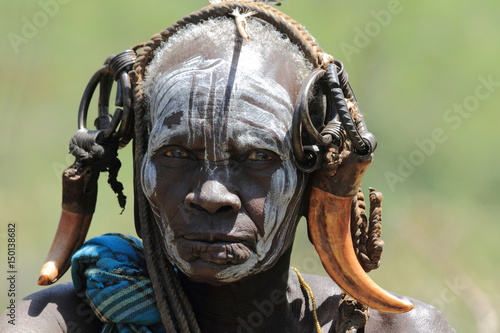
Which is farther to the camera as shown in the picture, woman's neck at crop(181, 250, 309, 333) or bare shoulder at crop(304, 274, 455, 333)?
bare shoulder at crop(304, 274, 455, 333)

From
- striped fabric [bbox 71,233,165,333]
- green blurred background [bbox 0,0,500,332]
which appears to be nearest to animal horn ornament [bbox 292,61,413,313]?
striped fabric [bbox 71,233,165,333]

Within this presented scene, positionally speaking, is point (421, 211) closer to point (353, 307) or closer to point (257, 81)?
point (353, 307)

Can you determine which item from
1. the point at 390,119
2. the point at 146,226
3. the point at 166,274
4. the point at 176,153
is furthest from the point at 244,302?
the point at 390,119

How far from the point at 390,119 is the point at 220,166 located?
5824mm

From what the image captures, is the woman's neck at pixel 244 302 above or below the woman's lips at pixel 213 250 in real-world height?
below

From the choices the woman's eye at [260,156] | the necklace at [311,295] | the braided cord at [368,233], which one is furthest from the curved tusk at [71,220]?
the braided cord at [368,233]

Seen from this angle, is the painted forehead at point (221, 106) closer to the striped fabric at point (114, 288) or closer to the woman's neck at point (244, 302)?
the striped fabric at point (114, 288)

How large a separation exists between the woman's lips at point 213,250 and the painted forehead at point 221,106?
0.37 m

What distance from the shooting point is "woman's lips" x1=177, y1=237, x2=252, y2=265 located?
10.7 ft

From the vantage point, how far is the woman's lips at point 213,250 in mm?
3264

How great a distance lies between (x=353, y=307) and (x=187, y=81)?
3.92ft

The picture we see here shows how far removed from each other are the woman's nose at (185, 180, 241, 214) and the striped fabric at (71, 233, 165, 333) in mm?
498

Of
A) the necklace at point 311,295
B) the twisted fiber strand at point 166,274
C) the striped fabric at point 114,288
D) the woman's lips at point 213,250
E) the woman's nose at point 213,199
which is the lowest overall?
the striped fabric at point 114,288

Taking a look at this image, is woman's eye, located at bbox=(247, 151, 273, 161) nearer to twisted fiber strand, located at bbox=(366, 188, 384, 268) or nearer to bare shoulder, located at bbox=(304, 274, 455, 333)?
twisted fiber strand, located at bbox=(366, 188, 384, 268)
